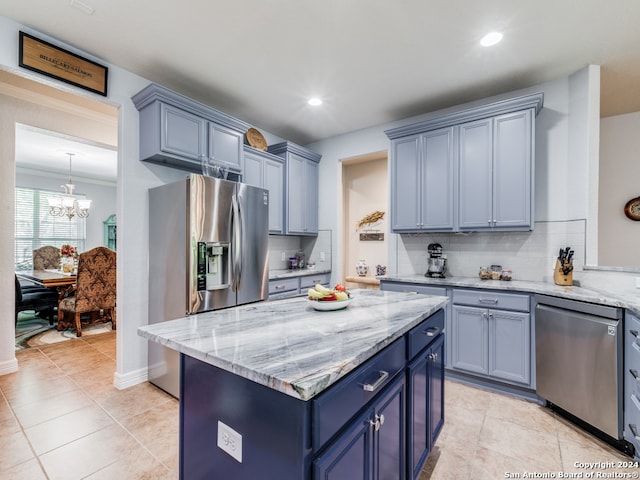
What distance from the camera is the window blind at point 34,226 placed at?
635 centimetres

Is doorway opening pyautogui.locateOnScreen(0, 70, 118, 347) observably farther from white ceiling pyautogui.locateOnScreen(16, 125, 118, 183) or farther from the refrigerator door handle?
the refrigerator door handle

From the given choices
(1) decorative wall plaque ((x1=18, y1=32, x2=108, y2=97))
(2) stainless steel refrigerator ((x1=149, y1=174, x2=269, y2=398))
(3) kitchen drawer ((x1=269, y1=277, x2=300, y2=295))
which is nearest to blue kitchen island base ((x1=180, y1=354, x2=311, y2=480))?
(2) stainless steel refrigerator ((x1=149, y1=174, x2=269, y2=398))

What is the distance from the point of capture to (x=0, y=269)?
9.53ft

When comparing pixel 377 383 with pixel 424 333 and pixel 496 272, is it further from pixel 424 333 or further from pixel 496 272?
pixel 496 272

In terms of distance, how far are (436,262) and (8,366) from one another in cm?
435

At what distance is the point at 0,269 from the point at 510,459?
440cm

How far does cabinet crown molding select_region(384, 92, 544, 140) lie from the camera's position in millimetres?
2746

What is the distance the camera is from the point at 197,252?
250 cm

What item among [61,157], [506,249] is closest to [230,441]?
[506,249]

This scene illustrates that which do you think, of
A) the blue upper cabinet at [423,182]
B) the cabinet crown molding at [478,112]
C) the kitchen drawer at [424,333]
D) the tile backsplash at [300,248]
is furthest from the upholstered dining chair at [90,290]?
the kitchen drawer at [424,333]

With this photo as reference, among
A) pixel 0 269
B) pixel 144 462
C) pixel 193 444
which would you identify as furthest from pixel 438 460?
pixel 0 269

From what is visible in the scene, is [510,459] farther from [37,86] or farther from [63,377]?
[37,86]

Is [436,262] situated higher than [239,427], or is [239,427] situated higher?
[436,262]

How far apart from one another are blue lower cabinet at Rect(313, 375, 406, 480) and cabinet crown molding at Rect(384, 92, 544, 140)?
271cm
